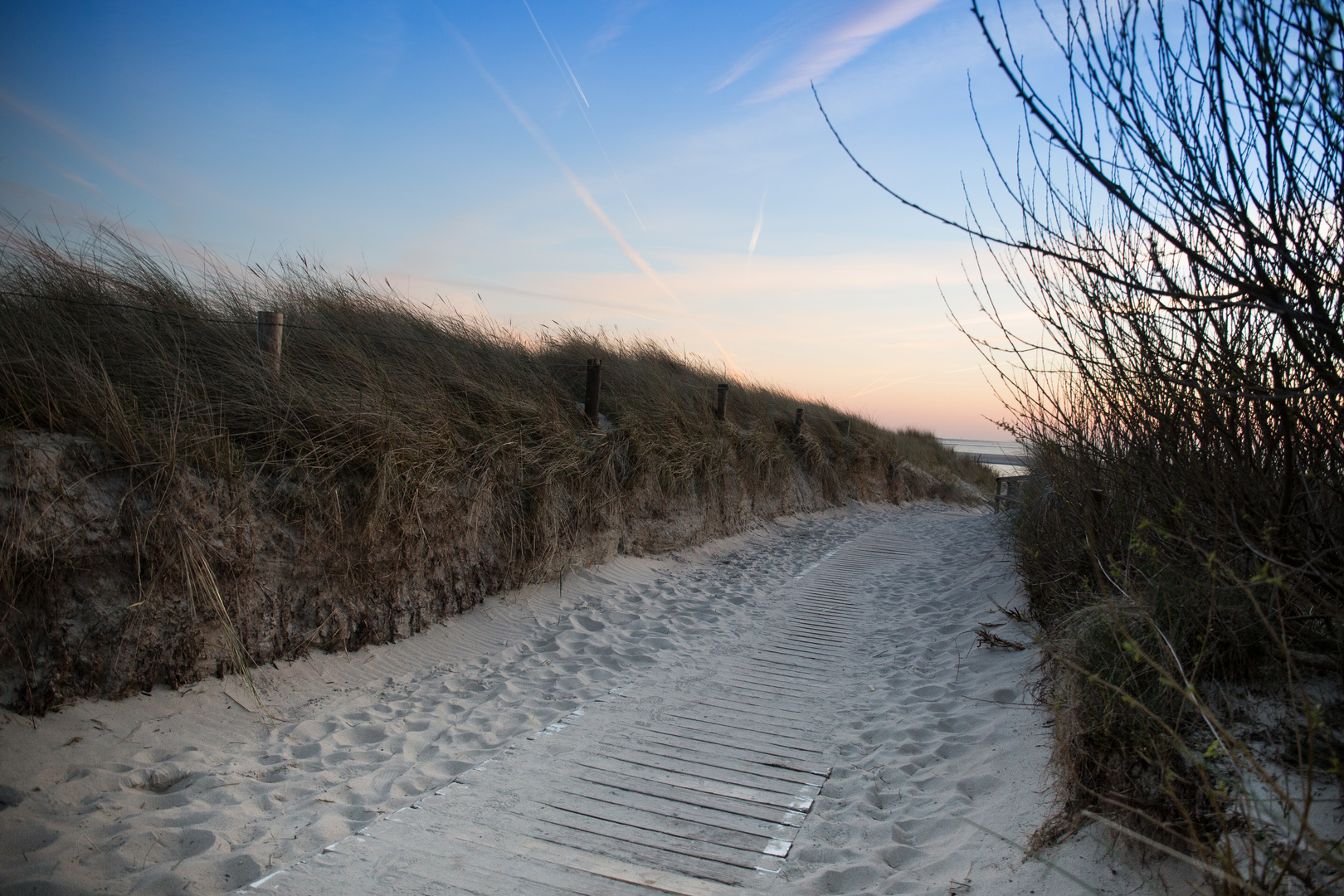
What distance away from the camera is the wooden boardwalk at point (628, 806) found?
2.79m

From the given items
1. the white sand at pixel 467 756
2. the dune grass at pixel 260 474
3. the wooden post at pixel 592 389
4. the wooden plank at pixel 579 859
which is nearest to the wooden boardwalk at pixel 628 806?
the wooden plank at pixel 579 859

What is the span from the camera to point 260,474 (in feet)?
15.3

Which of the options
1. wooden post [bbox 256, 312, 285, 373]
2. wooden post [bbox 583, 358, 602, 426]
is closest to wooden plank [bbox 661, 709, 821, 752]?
wooden post [bbox 256, 312, 285, 373]

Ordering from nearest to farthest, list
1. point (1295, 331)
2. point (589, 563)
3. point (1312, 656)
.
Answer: point (1295, 331) < point (1312, 656) < point (589, 563)

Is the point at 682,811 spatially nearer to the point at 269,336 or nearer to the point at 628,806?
the point at 628,806

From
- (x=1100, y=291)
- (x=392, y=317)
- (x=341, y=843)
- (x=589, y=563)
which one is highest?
(x=392, y=317)

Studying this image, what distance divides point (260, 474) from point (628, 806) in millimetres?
3320

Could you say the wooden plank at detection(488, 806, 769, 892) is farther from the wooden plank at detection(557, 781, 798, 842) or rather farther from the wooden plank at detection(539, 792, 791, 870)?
the wooden plank at detection(557, 781, 798, 842)

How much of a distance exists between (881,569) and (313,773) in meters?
7.69

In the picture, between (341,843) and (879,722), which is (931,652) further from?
(341,843)

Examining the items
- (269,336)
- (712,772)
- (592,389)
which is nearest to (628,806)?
(712,772)

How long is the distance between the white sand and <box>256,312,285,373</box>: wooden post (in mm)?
2413

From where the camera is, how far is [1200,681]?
2877mm

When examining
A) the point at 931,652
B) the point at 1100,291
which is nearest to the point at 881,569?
the point at 931,652
